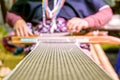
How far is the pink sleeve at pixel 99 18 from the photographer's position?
98cm

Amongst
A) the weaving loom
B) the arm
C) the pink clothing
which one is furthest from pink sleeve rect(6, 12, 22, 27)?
the weaving loom

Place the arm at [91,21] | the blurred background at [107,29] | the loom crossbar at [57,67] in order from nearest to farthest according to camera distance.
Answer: the loom crossbar at [57,67] < the arm at [91,21] < the blurred background at [107,29]

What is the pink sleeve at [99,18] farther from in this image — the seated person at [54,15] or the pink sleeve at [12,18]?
the pink sleeve at [12,18]

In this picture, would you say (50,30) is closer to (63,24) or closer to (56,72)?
(63,24)

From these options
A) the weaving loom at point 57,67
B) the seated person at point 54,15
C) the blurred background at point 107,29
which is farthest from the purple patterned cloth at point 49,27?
the blurred background at point 107,29

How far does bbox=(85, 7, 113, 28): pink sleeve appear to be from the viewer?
980mm

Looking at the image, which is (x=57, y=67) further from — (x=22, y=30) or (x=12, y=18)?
(x=12, y=18)

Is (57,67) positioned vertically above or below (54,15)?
below

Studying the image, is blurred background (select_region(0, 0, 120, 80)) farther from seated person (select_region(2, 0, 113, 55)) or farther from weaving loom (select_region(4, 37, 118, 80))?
weaving loom (select_region(4, 37, 118, 80))

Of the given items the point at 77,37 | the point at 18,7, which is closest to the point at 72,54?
the point at 77,37

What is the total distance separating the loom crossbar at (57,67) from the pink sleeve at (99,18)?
0.93 feet

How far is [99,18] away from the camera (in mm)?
1009

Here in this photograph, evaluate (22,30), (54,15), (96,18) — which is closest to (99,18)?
(96,18)

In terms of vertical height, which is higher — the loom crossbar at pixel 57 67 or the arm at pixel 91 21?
the arm at pixel 91 21
